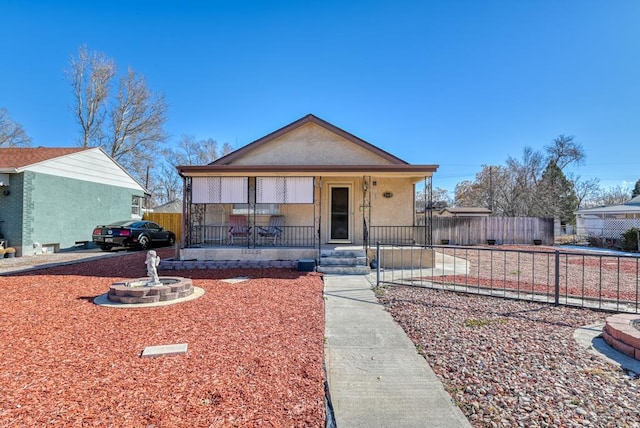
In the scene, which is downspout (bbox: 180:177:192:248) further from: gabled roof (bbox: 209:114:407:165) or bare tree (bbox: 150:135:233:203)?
bare tree (bbox: 150:135:233:203)

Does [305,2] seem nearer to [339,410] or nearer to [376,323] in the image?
[376,323]

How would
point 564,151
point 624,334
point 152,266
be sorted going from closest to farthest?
point 624,334 → point 152,266 → point 564,151

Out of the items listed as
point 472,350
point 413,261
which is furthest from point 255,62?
point 472,350

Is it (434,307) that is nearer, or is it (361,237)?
(434,307)

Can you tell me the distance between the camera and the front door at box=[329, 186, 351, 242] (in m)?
12.0

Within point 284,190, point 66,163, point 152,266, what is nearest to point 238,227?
point 284,190

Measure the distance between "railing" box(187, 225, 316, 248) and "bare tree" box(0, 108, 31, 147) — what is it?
2874cm

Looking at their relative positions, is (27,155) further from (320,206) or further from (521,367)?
(521,367)

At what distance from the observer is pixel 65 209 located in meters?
14.5

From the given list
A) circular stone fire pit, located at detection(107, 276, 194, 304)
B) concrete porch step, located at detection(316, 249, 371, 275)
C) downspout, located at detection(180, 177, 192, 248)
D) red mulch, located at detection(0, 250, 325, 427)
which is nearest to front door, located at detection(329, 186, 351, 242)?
concrete porch step, located at detection(316, 249, 371, 275)

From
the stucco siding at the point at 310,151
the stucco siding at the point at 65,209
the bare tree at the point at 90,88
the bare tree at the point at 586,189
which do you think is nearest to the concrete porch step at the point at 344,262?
the stucco siding at the point at 310,151

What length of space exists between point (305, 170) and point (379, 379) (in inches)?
306

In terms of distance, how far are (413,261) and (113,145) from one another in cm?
2803

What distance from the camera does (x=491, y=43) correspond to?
40.1 ft
